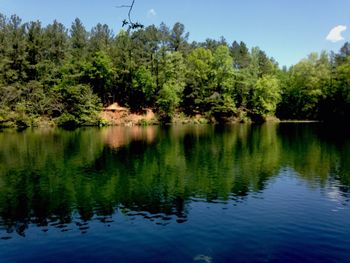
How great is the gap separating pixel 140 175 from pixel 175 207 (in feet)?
38.6

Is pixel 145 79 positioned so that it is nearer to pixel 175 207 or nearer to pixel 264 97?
pixel 264 97

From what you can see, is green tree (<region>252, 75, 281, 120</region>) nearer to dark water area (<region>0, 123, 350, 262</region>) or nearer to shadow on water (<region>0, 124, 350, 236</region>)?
shadow on water (<region>0, 124, 350, 236</region>)

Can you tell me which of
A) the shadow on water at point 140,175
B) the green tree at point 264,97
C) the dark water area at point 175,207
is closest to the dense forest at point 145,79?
the green tree at point 264,97

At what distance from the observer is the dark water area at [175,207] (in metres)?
19.2

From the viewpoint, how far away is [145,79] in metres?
116

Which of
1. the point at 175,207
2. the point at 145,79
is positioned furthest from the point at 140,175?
the point at 145,79

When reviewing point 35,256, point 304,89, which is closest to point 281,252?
point 35,256

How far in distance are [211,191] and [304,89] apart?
114 metres

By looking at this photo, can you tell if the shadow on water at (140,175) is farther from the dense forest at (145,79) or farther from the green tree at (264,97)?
the green tree at (264,97)

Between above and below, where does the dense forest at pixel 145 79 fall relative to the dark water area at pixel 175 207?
above

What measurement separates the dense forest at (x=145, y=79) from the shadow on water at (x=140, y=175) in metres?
45.3

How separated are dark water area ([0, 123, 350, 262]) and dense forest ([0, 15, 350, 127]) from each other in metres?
58.0

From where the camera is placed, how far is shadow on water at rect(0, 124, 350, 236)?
26.5 m

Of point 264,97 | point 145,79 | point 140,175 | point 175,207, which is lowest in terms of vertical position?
point 175,207
